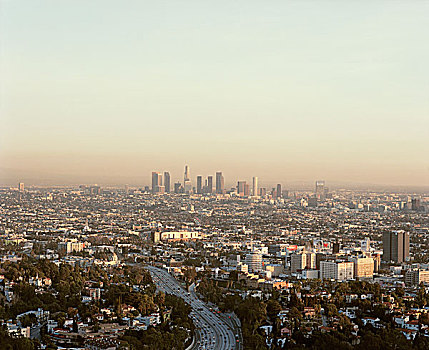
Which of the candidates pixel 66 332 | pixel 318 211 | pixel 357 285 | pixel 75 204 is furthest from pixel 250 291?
pixel 318 211

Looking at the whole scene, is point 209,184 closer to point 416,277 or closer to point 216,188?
point 216,188

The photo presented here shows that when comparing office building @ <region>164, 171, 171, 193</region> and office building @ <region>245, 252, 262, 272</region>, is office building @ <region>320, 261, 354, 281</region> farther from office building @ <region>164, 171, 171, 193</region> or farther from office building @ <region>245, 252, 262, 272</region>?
office building @ <region>164, 171, 171, 193</region>

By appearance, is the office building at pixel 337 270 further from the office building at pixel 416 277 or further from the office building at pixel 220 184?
the office building at pixel 220 184

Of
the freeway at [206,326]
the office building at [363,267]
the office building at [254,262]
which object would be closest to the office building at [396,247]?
the office building at [363,267]

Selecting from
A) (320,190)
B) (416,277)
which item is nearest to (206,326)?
(416,277)

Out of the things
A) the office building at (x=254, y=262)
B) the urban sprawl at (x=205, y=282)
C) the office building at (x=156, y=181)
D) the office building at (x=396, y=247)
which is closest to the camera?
the urban sprawl at (x=205, y=282)

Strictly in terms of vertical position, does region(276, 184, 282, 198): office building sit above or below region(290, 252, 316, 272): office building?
above

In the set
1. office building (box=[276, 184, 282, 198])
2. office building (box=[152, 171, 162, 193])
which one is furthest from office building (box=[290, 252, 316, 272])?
office building (box=[276, 184, 282, 198])
